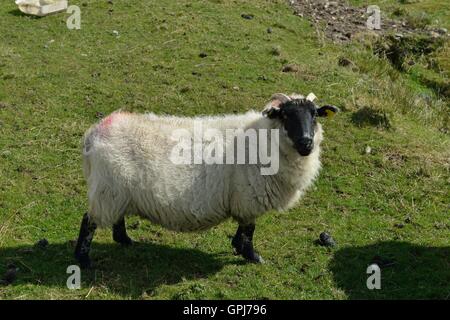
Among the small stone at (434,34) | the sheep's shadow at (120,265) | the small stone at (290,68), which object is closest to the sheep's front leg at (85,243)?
the sheep's shadow at (120,265)

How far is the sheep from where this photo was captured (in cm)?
738

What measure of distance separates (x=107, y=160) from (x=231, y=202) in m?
1.61

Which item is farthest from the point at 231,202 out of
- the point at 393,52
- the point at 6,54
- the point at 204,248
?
the point at 393,52

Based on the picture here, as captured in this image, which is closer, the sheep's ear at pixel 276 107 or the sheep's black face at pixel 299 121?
the sheep's black face at pixel 299 121

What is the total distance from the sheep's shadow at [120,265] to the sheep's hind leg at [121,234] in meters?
0.09

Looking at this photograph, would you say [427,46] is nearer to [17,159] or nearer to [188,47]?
[188,47]

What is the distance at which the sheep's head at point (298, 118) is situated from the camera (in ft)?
23.9

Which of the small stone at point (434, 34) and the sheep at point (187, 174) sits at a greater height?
the sheep at point (187, 174)

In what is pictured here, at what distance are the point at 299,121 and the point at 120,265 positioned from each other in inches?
113

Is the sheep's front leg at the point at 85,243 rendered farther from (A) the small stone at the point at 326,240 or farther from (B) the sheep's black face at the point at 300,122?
(A) the small stone at the point at 326,240

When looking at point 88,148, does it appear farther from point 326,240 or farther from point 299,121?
point 326,240

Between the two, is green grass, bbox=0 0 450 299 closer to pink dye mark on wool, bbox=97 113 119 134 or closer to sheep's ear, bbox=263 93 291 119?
pink dye mark on wool, bbox=97 113 119 134

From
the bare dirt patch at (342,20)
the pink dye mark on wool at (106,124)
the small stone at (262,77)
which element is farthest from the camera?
the bare dirt patch at (342,20)

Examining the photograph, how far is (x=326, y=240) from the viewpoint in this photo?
8.47 metres
